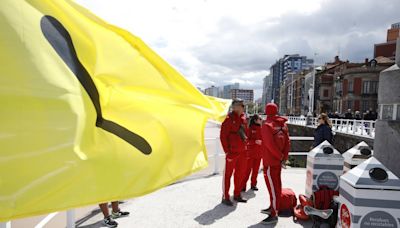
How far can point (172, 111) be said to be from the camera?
2.38 metres

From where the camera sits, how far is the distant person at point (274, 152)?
16.1 feet

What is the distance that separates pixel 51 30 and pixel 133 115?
71cm

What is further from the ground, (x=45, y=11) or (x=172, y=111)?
(x=45, y=11)

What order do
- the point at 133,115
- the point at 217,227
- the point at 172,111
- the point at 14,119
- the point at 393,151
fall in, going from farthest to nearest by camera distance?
the point at 217,227, the point at 393,151, the point at 172,111, the point at 133,115, the point at 14,119

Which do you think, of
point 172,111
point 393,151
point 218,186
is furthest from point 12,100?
point 218,186

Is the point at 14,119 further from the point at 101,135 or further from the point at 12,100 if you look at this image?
the point at 101,135

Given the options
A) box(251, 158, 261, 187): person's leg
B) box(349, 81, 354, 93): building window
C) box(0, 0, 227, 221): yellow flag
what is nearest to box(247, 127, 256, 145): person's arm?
box(251, 158, 261, 187): person's leg

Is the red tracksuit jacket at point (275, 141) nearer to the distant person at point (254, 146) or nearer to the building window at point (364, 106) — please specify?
the distant person at point (254, 146)

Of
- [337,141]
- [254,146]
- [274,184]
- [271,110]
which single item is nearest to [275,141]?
[271,110]

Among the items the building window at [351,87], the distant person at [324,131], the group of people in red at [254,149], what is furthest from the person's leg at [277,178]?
the building window at [351,87]

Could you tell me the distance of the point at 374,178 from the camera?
305 centimetres

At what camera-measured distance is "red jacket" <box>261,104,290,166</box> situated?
4898mm

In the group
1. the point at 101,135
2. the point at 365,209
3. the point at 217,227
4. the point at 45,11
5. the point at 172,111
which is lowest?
the point at 217,227

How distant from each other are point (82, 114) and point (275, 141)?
3606 millimetres
